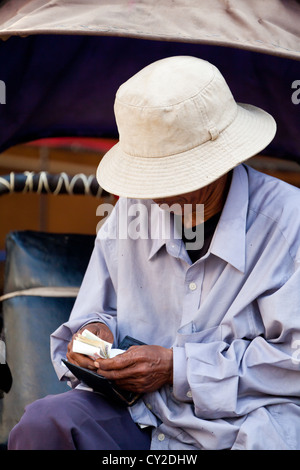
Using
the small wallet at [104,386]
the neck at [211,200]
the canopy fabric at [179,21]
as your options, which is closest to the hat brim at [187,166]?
the neck at [211,200]

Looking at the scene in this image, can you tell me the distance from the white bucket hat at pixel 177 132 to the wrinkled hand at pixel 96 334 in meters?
0.43

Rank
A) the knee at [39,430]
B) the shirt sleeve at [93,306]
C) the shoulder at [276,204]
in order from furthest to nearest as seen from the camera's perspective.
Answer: the shirt sleeve at [93,306] < the shoulder at [276,204] < the knee at [39,430]

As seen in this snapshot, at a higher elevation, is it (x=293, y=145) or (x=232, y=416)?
Result: (x=293, y=145)

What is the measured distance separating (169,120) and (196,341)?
0.60 meters

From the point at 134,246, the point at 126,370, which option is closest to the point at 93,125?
the point at 134,246

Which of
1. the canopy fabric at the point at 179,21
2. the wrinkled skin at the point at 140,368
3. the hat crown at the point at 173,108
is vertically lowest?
the wrinkled skin at the point at 140,368

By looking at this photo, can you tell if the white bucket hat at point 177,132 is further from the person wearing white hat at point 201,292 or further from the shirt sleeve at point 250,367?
the shirt sleeve at point 250,367

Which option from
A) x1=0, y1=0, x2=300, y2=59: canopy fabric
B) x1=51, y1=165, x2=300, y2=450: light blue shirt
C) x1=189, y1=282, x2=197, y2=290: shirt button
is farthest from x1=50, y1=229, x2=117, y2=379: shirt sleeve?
x1=0, y1=0, x2=300, y2=59: canopy fabric

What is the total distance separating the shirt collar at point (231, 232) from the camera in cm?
190

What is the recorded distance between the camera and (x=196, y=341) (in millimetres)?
1922

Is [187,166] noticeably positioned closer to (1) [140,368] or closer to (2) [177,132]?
(2) [177,132]

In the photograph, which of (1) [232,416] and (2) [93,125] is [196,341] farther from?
(2) [93,125]

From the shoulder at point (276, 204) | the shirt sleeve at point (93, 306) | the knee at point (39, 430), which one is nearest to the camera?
the knee at point (39, 430)

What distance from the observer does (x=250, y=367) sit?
1822mm
